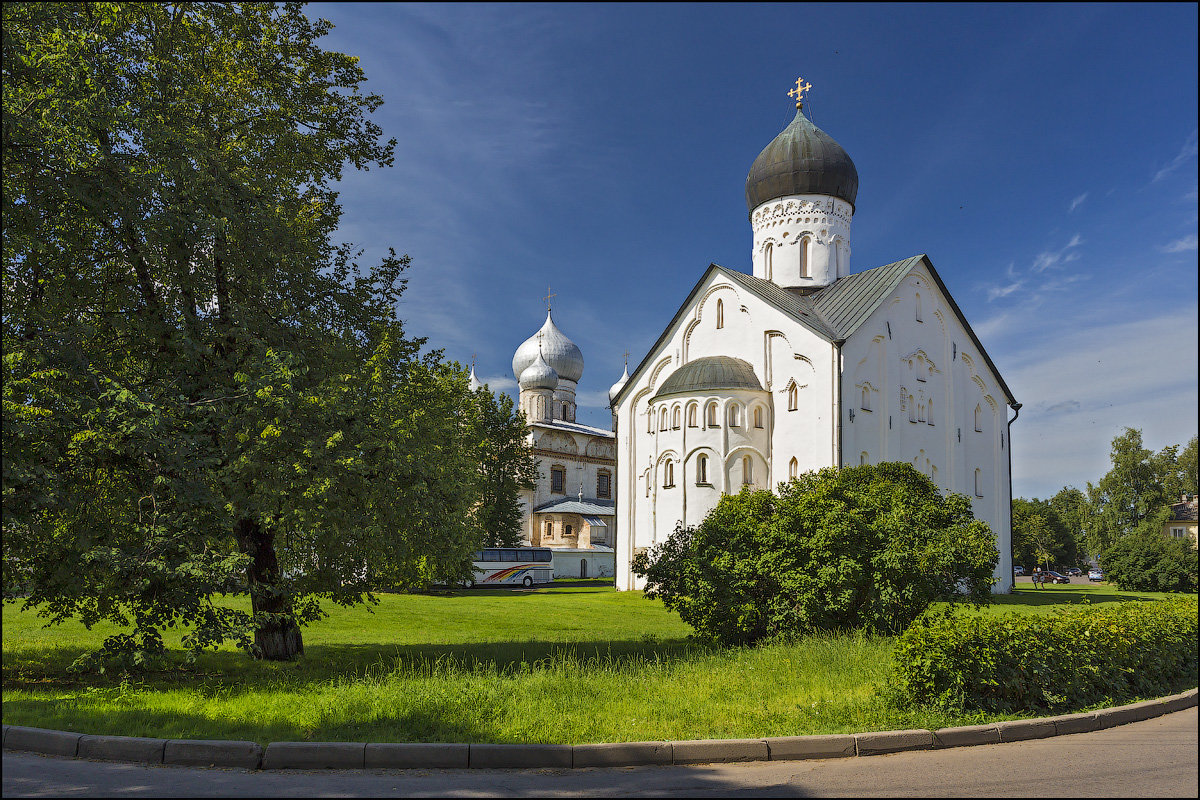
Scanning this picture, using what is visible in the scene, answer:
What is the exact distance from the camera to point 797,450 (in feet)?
104

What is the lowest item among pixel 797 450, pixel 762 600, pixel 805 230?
pixel 762 600

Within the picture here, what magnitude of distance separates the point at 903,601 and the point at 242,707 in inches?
409

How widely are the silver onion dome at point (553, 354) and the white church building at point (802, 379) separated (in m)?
31.6

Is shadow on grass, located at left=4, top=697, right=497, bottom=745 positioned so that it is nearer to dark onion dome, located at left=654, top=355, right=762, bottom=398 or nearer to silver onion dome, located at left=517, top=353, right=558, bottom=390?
dark onion dome, located at left=654, top=355, right=762, bottom=398

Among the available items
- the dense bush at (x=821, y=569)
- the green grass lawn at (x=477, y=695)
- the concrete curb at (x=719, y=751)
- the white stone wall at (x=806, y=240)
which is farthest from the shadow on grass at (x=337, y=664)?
the white stone wall at (x=806, y=240)

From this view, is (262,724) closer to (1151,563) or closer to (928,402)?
(928,402)

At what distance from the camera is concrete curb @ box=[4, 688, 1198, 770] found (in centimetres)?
689

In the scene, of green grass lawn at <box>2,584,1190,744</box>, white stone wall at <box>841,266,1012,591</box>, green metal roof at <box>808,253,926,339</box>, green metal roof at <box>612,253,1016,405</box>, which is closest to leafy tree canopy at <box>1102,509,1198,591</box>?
white stone wall at <box>841,266,1012,591</box>

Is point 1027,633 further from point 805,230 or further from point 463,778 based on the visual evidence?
point 805,230

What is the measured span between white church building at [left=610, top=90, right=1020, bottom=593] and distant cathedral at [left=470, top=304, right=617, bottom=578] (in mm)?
20678

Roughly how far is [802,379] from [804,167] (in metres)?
11.9

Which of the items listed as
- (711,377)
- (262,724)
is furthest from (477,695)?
(711,377)

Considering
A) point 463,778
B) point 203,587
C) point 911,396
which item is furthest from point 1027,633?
point 911,396

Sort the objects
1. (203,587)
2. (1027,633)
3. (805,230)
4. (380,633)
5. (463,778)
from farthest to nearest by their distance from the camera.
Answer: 1. (805,230)
2. (380,633)
3. (203,587)
4. (1027,633)
5. (463,778)
